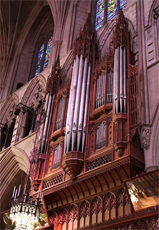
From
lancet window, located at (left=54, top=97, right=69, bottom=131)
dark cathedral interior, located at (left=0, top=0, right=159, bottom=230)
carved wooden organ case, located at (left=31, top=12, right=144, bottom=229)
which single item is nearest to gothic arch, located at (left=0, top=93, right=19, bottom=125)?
dark cathedral interior, located at (left=0, top=0, right=159, bottom=230)

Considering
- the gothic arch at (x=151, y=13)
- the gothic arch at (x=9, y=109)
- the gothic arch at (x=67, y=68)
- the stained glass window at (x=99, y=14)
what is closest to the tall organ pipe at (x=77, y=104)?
the gothic arch at (x=67, y=68)

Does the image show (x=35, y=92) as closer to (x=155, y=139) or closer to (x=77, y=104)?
(x=77, y=104)

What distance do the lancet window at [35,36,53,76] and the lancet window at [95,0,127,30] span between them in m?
4.24

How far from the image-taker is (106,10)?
611 inches

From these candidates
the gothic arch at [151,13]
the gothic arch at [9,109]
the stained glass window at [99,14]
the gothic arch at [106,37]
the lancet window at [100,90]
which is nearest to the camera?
the lancet window at [100,90]

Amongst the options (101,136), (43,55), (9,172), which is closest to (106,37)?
(101,136)

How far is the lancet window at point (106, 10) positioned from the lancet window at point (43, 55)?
424 cm

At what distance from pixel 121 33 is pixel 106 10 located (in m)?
5.17

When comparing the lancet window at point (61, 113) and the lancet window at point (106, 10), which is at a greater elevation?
the lancet window at point (106, 10)

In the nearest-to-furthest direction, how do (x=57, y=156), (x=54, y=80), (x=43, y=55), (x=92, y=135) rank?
(x=92, y=135) → (x=57, y=156) → (x=54, y=80) → (x=43, y=55)

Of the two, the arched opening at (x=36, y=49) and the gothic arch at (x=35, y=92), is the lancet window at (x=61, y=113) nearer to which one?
the gothic arch at (x=35, y=92)

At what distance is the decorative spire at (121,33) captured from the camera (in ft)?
34.9

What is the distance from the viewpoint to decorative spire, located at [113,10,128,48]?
34.9ft

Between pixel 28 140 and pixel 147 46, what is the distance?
249 inches
